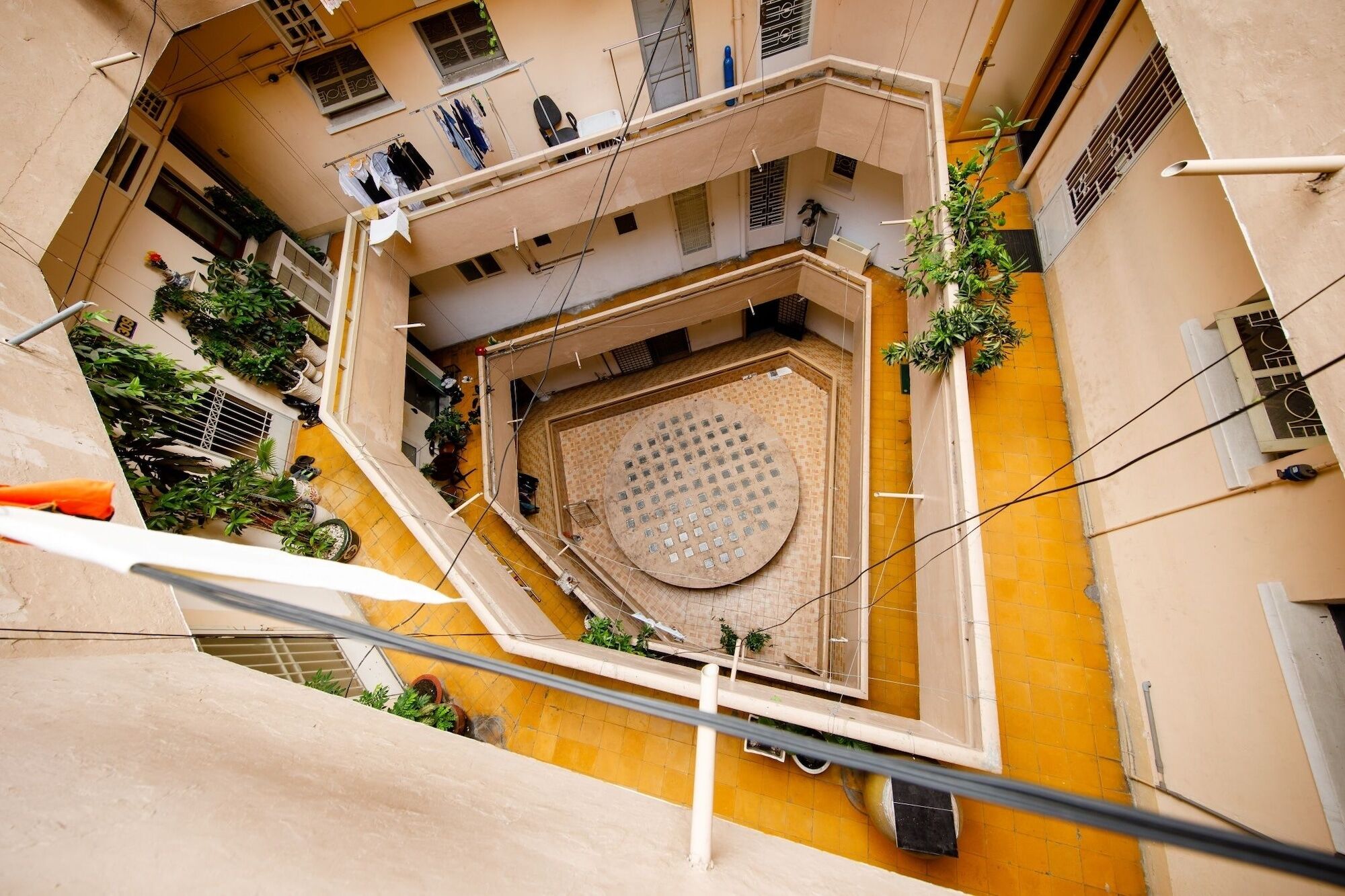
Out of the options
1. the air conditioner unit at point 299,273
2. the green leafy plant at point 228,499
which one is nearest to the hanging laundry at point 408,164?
the air conditioner unit at point 299,273

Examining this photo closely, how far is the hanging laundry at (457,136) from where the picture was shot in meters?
6.91

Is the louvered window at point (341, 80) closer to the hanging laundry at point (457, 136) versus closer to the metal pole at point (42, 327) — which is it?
the hanging laundry at point (457, 136)

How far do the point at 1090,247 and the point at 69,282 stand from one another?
9970mm

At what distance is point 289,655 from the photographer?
4953 millimetres

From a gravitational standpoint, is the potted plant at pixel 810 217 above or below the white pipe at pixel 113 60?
above

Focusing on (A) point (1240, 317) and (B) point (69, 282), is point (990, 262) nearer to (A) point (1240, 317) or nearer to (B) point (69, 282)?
(A) point (1240, 317)

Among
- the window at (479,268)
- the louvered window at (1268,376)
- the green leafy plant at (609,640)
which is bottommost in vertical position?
the green leafy plant at (609,640)

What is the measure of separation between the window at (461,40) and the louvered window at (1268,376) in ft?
25.9

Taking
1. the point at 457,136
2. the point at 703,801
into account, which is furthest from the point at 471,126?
the point at 703,801

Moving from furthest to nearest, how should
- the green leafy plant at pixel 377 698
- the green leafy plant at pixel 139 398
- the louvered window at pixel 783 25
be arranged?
the louvered window at pixel 783 25, the green leafy plant at pixel 377 698, the green leafy plant at pixel 139 398

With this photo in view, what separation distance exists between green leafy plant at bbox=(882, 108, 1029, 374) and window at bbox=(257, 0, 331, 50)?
7209 mm

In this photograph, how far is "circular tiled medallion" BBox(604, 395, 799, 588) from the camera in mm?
9000

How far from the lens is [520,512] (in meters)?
9.20

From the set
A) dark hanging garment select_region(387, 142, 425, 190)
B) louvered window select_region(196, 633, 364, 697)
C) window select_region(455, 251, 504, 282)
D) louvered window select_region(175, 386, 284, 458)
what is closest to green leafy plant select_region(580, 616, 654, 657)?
louvered window select_region(196, 633, 364, 697)
